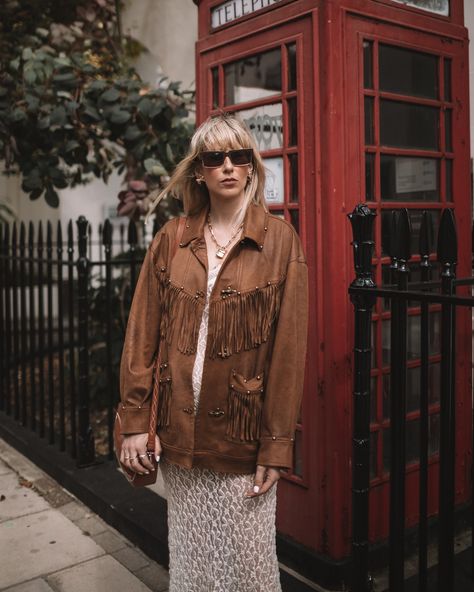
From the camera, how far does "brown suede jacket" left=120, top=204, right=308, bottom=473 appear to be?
77.5 inches

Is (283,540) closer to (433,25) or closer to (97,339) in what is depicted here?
(433,25)

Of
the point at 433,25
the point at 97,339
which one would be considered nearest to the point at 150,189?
the point at 97,339

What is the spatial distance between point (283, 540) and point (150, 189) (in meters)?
2.92

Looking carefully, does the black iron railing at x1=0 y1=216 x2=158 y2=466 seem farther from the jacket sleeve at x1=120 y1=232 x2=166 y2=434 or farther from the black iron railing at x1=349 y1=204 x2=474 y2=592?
the black iron railing at x1=349 y1=204 x2=474 y2=592

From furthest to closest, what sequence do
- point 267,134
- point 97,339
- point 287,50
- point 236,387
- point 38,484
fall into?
A: point 97,339 < point 38,484 < point 267,134 < point 287,50 < point 236,387

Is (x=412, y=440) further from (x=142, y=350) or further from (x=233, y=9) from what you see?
(x=233, y=9)

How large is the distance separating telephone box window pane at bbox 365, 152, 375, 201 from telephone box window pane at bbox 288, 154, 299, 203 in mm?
311

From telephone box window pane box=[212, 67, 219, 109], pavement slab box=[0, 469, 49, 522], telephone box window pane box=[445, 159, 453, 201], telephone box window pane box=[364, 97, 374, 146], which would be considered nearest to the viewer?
telephone box window pane box=[364, 97, 374, 146]

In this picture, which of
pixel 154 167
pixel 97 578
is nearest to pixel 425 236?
pixel 97 578

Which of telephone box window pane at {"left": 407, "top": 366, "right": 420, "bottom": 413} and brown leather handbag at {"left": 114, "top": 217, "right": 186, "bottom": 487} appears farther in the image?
telephone box window pane at {"left": 407, "top": 366, "right": 420, "bottom": 413}

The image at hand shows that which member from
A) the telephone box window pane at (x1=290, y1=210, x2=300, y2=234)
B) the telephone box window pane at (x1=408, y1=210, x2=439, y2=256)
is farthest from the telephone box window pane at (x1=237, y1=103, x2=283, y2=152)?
the telephone box window pane at (x1=408, y1=210, x2=439, y2=256)

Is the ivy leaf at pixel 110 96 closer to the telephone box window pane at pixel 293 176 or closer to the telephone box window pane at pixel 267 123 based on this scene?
the telephone box window pane at pixel 267 123

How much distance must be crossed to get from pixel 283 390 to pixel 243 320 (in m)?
0.25

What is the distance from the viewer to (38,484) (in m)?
4.21
